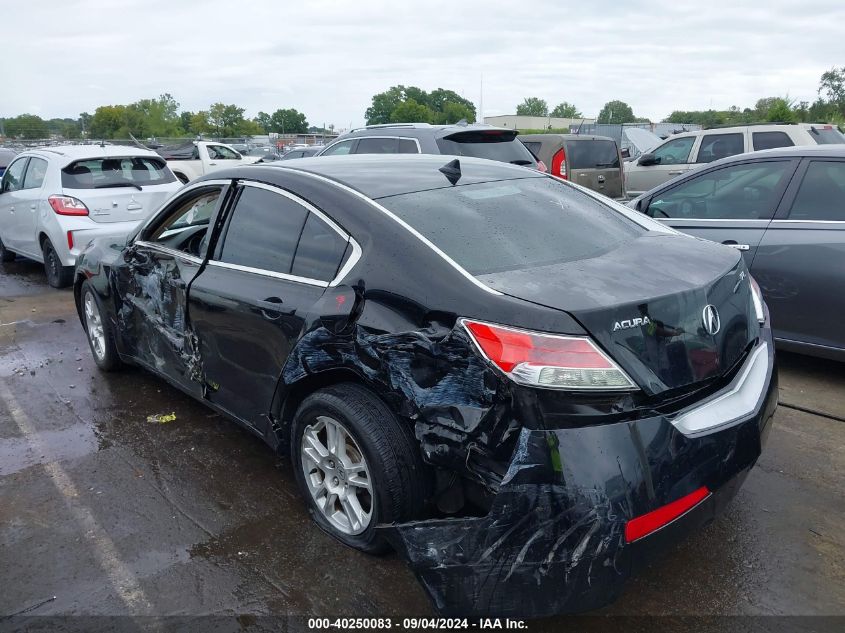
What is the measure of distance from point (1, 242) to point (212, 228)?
7.96m

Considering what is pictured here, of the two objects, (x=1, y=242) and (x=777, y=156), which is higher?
(x=777, y=156)

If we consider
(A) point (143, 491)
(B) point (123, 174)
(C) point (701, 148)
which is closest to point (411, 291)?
(A) point (143, 491)

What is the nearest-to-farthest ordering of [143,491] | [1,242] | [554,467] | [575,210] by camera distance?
1. [554,467]
2. [575,210]
3. [143,491]
4. [1,242]

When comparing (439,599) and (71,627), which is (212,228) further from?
(439,599)

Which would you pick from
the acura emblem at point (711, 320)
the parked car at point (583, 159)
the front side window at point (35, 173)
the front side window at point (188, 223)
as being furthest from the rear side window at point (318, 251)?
the parked car at point (583, 159)

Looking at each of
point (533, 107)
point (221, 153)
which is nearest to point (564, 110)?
point (533, 107)

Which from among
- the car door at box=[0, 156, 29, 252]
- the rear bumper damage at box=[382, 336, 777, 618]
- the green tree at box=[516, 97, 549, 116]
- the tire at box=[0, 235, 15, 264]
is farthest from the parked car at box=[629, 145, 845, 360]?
the green tree at box=[516, 97, 549, 116]

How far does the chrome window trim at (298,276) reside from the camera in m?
2.95

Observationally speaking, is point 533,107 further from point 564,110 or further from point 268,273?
point 268,273

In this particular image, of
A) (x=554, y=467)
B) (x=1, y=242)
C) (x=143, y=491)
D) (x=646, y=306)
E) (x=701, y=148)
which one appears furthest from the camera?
(x=701, y=148)

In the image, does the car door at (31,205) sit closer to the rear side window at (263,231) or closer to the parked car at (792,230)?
the rear side window at (263,231)

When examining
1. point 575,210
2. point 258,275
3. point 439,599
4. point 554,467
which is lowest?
point 439,599

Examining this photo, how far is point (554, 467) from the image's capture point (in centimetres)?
221

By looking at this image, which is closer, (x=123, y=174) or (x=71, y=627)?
(x=71, y=627)
